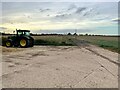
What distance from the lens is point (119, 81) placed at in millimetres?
10195

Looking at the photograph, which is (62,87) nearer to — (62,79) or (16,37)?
(62,79)

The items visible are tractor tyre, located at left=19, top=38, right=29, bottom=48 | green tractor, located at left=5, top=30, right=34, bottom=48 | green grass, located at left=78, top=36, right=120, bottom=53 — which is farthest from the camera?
green grass, located at left=78, top=36, right=120, bottom=53

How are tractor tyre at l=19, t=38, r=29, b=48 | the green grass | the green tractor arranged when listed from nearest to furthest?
tractor tyre at l=19, t=38, r=29, b=48 < the green tractor < the green grass

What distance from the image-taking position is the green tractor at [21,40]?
31.5 meters

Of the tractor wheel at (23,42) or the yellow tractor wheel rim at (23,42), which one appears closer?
the tractor wheel at (23,42)

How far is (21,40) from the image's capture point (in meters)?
31.9

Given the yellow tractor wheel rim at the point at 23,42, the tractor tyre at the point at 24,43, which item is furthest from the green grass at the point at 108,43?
the yellow tractor wheel rim at the point at 23,42

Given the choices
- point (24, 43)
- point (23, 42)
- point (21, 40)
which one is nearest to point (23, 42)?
point (23, 42)

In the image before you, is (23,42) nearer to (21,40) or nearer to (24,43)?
(24,43)

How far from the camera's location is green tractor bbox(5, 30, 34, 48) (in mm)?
31464

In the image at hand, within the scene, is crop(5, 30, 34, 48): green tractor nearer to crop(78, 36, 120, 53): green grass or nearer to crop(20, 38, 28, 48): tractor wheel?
crop(20, 38, 28, 48): tractor wheel

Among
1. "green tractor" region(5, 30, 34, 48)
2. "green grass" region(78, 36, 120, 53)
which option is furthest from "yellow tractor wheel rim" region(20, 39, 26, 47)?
"green grass" region(78, 36, 120, 53)

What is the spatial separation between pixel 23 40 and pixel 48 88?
77.9 feet

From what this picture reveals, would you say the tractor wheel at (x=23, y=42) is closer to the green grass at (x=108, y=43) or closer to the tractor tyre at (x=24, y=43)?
the tractor tyre at (x=24, y=43)
